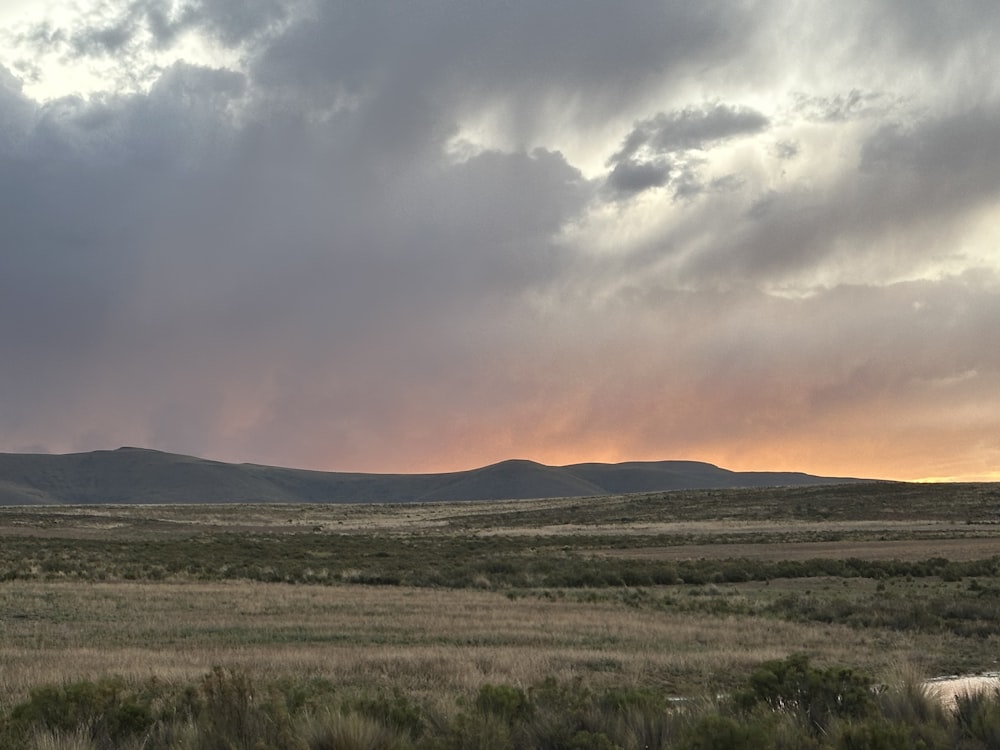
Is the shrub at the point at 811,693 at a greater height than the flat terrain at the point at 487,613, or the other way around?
the shrub at the point at 811,693

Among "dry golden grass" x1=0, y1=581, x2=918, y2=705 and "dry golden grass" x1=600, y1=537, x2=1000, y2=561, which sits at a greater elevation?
"dry golden grass" x1=0, y1=581, x2=918, y2=705

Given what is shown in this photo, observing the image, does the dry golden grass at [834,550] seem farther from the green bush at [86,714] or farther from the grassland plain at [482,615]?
the green bush at [86,714]

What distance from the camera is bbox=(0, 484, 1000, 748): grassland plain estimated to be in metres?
14.7

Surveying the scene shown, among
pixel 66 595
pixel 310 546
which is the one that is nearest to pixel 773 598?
pixel 66 595

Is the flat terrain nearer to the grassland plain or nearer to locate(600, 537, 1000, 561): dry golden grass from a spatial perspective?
the grassland plain

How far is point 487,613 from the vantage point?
79.8 ft

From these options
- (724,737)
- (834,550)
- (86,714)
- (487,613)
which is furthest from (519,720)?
(834,550)

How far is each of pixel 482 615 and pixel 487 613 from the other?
42 cm

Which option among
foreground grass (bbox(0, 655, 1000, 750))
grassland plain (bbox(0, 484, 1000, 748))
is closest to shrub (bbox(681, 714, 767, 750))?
foreground grass (bbox(0, 655, 1000, 750))

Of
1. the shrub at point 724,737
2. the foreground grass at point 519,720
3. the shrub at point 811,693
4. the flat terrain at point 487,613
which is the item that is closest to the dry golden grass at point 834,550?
the flat terrain at point 487,613

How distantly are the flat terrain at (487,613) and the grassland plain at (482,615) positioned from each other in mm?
84

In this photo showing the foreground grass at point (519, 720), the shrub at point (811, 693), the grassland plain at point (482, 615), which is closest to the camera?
the foreground grass at point (519, 720)

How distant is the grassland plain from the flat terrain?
0.08 m

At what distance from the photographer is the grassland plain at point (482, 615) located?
14727 millimetres
